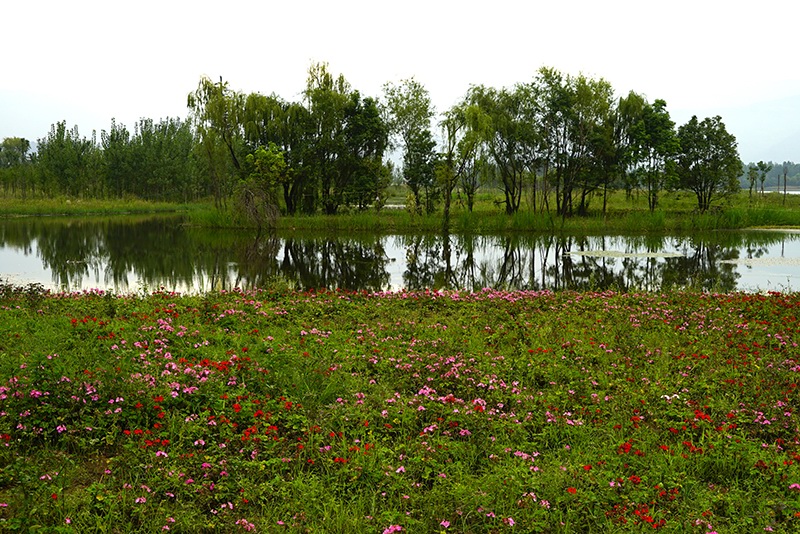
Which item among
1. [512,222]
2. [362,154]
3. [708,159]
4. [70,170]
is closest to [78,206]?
[70,170]

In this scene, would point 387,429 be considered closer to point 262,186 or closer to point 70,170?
point 262,186

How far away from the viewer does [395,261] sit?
22688 mm

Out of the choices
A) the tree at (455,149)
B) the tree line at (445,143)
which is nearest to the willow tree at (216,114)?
the tree line at (445,143)

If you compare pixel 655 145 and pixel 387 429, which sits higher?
pixel 655 145

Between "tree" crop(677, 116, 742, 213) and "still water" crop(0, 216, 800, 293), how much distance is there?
11.6 metres

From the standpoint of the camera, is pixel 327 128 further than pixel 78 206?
No

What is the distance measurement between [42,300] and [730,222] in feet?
124

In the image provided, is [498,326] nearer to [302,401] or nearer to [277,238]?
[302,401]

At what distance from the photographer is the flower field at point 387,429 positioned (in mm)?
4207

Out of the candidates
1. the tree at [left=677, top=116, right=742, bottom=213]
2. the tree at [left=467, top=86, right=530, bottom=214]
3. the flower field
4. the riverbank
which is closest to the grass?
the riverbank

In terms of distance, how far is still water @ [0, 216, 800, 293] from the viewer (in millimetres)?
16953

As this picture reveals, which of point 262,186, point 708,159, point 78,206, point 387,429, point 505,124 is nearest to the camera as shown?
point 387,429

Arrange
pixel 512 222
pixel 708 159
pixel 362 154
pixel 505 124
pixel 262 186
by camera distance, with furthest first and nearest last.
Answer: pixel 708 159 < pixel 362 154 < pixel 505 124 < pixel 262 186 < pixel 512 222

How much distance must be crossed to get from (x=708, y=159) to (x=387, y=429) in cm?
4637
